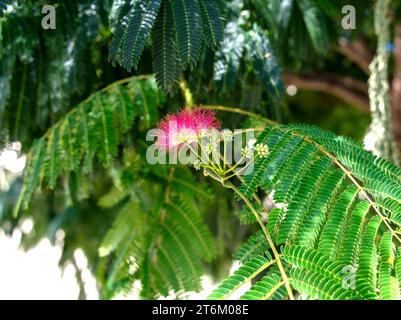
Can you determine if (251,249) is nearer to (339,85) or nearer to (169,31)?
Answer: (169,31)

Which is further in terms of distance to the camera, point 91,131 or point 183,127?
point 91,131

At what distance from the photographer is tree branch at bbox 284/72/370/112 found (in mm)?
4910

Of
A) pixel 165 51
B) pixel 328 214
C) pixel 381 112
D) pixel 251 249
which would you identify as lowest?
pixel 251 249

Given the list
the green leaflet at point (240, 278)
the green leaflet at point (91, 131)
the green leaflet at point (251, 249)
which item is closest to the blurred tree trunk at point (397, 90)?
the green leaflet at point (91, 131)

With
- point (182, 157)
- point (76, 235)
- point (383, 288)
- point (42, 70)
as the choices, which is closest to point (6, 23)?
point (42, 70)

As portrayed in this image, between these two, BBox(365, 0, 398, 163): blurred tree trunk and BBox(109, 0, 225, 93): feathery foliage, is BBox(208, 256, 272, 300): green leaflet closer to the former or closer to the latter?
BBox(109, 0, 225, 93): feathery foliage

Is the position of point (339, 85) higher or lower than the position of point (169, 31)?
lower

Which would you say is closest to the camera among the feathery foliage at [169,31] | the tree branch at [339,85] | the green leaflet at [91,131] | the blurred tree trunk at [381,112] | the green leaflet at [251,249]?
the feathery foliage at [169,31]

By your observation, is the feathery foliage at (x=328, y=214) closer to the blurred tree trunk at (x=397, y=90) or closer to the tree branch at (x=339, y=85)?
the blurred tree trunk at (x=397, y=90)

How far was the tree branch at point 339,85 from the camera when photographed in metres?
4.91

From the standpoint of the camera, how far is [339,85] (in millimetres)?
5043

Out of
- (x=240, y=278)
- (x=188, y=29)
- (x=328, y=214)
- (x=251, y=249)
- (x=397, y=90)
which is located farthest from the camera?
(x=397, y=90)

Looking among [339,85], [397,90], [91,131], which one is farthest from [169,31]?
[339,85]

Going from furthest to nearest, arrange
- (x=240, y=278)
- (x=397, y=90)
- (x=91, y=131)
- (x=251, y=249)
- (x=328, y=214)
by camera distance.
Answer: (x=397, y=90)
(x=91, y=131)
(x=251, y=249)
(x=328, y=214)
(x=240, y=278)
